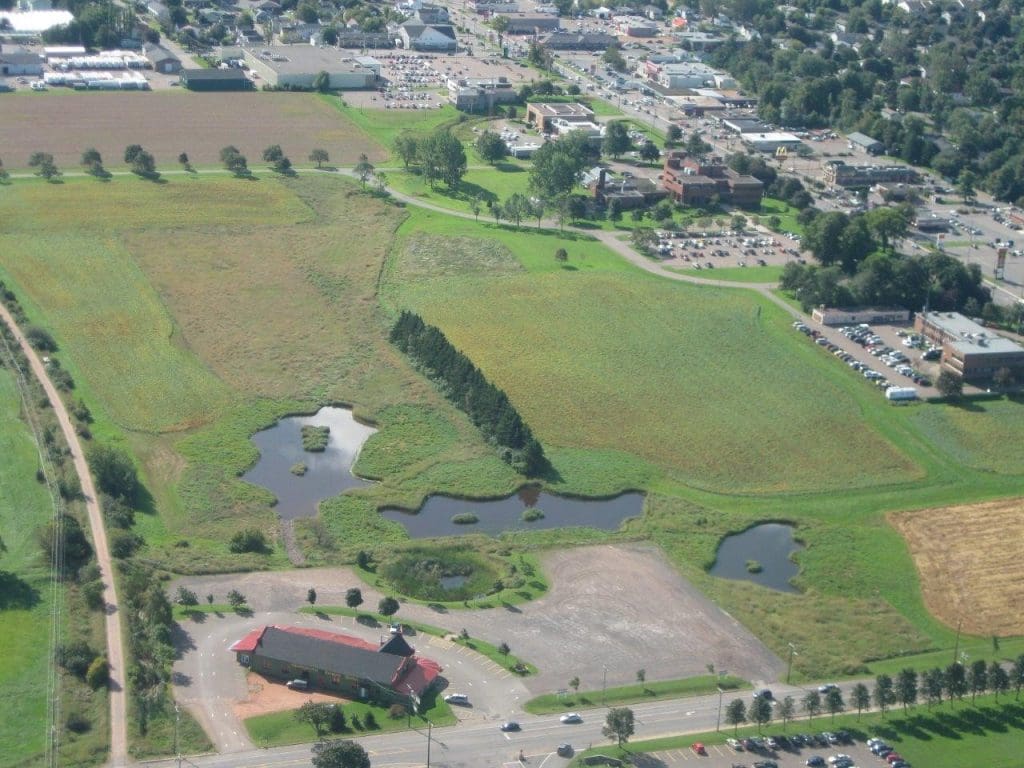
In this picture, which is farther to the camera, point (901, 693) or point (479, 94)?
point (479, 94)

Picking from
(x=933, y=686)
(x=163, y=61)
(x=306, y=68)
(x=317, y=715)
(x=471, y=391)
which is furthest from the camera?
(x=163, y=61)

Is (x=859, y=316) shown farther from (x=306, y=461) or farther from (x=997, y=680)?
(x=997, y=680)

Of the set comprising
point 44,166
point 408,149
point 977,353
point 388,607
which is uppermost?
point 408,149

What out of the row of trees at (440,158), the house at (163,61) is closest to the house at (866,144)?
the row of trees at (440,158)

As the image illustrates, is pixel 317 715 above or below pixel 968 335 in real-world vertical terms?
below

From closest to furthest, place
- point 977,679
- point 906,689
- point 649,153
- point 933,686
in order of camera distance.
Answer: point 906,689 < point 933,686 < point 977,679 < point 649,153

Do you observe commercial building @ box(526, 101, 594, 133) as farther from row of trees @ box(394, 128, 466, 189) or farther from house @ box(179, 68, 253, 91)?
house @ box(179, 68, 253, 91)

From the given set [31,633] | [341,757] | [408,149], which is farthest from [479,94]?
[341,757]

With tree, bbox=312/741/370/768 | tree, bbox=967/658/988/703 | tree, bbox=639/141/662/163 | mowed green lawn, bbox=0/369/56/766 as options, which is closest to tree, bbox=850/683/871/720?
tree, bbox=967/658/988/703
